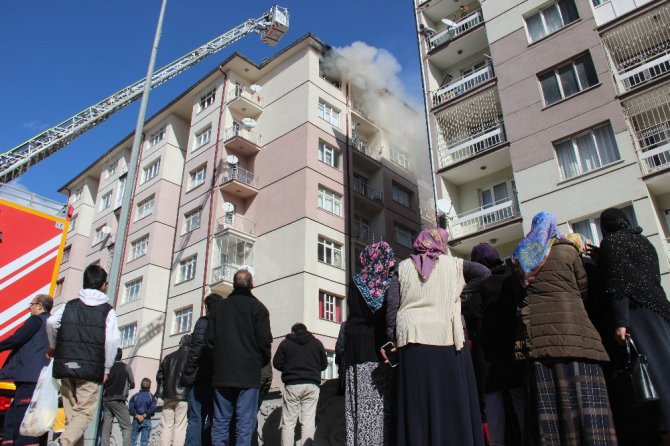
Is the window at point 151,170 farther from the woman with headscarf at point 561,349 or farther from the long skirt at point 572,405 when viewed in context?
the long skirt at point 572,405

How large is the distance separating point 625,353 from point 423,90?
74.5 ft

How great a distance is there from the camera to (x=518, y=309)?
4.45 m

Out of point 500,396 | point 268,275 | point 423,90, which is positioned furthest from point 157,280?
point 500,396

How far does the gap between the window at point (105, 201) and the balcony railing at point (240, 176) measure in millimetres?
17593

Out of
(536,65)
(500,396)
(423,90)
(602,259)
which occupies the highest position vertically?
(423,90)

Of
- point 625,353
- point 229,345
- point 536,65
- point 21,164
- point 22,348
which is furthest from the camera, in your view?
point 21,164

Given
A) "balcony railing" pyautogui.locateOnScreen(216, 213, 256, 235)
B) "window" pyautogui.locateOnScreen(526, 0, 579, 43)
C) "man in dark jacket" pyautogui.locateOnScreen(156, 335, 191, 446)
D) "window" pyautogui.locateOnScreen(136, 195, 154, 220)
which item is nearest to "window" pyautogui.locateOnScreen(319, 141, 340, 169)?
"balcony railing" pyautogui.locateOnScreen(216, 213, 256, 235)

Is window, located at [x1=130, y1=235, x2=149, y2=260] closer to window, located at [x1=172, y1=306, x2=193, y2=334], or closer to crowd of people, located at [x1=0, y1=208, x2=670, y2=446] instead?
window, located at [x1=172, y1=306, x2=193, y2=334]

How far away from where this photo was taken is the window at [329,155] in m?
34.0

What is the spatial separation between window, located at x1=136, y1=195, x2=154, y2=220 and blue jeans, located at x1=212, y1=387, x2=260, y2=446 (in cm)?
3602

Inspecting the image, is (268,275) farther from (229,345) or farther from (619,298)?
(619,298)

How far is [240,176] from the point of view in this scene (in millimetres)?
35188

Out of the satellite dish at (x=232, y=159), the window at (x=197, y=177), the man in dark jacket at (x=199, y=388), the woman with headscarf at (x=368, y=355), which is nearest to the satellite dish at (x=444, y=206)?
the man in dark jacket at (x=199, y=388)

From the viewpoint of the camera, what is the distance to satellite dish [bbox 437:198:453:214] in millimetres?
21688
